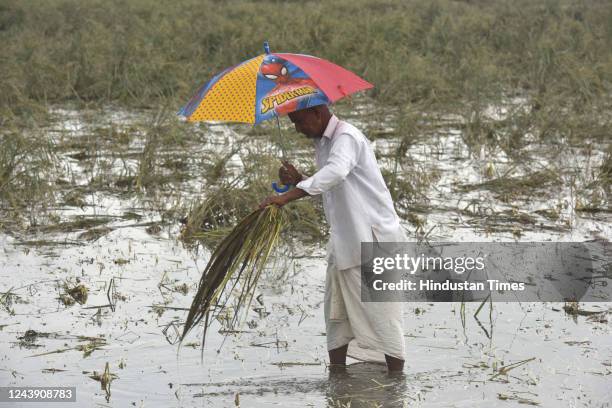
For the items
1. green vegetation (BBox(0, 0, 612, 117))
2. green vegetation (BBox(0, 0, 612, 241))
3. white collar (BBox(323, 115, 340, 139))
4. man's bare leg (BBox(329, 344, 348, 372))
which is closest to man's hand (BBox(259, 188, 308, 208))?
white collar (BBox(323, 115, 340, 139))

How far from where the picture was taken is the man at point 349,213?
3.66m

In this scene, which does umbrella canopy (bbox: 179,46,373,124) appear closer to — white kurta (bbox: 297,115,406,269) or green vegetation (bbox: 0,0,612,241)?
white kurta (bbox: 297,115,406,269)

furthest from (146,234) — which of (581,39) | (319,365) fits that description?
(581,39)

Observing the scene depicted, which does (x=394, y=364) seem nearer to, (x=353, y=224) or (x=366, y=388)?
(x=366, y=388)

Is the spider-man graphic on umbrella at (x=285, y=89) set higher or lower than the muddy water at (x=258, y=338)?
higher

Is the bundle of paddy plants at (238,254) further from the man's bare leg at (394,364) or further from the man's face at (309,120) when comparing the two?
the man's bare leg at (394,364)

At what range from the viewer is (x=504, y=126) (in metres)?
8.78

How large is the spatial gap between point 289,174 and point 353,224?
0.30 meters

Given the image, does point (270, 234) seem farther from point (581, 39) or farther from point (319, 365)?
point (581, 39)

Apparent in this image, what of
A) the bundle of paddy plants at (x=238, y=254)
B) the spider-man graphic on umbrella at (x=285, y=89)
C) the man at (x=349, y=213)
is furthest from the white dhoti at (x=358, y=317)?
the spider-man graphic on umbrella at (x=285, y=89)

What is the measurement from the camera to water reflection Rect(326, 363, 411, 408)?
156 inches

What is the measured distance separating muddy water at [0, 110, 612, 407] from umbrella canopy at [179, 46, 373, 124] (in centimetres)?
111

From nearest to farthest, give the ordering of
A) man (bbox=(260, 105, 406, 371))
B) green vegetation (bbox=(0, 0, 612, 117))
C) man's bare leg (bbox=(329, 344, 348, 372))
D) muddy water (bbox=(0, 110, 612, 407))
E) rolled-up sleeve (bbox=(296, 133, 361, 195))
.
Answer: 1. rolled-up sleeve (bbox=(296, 133, 361, 195))
2. man (bbox=(260, 105, 406, 371))
3. muddy water (bbox=(0, 110, 612, 407))
4. man's bare leg (bbox=(329, 344, 348, 372))
5. green vegetation (bbox=(0, 0, 612, 117))

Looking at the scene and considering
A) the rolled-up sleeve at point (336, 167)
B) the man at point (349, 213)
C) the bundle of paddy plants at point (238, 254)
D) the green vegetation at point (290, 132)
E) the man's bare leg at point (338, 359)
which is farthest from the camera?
the green vegetation at point (290, 132)
